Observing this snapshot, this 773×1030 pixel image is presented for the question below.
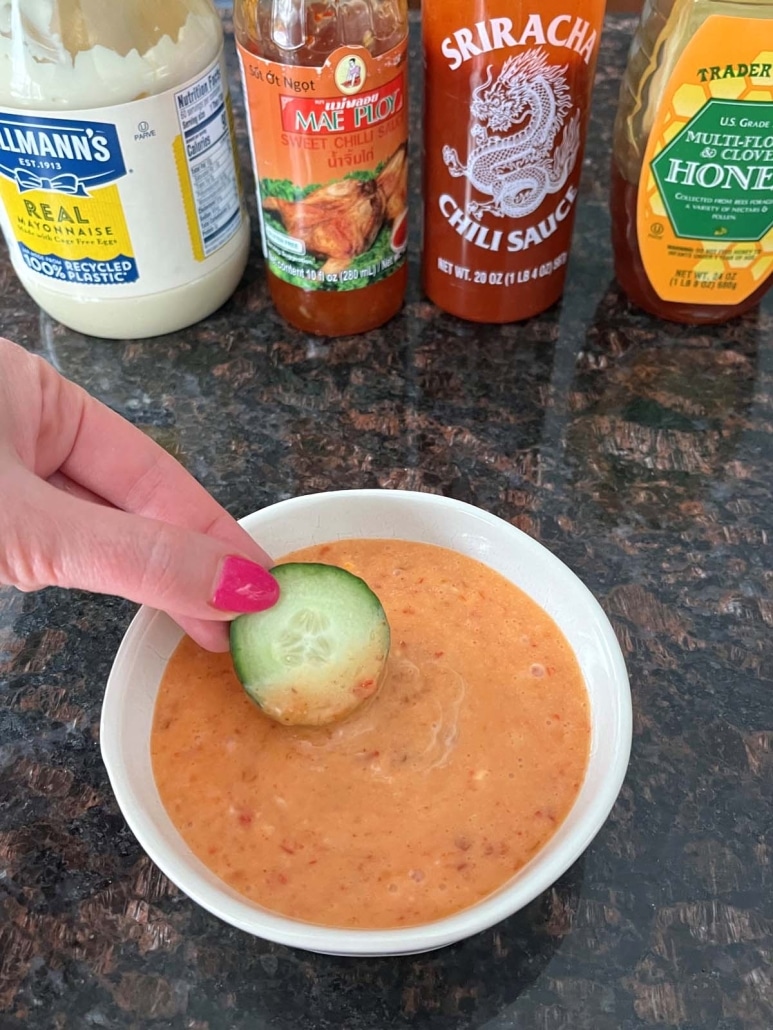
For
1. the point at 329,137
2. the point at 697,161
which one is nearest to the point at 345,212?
the point at 329,137

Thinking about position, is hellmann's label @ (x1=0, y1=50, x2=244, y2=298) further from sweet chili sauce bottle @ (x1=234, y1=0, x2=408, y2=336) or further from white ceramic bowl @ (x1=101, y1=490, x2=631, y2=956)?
white ceramic bowl @ (x1=101, y1=490, x2=631, y2=956)

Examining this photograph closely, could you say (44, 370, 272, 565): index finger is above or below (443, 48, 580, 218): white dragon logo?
below

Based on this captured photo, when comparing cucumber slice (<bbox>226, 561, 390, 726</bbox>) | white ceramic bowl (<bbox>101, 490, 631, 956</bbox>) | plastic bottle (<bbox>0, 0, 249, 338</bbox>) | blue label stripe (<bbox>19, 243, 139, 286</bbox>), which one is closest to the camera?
white ceramic bowl (<bbox>101, 490, 631, 956</bbox>)

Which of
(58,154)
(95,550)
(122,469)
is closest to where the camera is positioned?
(95,550)

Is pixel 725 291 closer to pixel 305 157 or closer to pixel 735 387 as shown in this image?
pixel 735 387

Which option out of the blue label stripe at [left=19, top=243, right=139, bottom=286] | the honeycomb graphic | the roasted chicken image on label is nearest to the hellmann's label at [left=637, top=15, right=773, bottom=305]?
the honeycomb graphic

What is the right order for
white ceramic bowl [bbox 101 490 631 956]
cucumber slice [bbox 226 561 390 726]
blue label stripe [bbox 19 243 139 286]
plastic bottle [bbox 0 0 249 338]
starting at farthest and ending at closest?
blue label stripe [bbox 19 243 139 286] < plastic bottle [bbox 0 0 249 338] < cucumber slice [bbox 226 561 390 726] < white ceramic bowl [bbox 101 490 631 956]

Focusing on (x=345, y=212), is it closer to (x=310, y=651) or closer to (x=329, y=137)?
(x=329, y=137)
